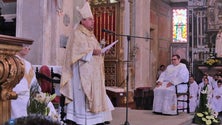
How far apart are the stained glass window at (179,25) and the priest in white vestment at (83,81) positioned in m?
14.7

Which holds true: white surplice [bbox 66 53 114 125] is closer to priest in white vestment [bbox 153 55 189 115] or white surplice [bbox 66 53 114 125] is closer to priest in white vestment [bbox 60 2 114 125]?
priest in white vestment [bbox 60 2 114 125]

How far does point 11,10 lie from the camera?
8875 mm

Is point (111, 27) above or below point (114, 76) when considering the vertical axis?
above

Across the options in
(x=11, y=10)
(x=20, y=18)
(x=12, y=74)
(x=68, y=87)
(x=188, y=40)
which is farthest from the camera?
(x=188, y=40)

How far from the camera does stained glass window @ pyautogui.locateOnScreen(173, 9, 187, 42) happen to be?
764 inches

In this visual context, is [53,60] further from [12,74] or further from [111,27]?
[12,74]

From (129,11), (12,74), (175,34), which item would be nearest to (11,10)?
(129,11)

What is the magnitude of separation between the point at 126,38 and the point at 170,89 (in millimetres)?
4537

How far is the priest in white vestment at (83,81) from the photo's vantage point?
4988 mm

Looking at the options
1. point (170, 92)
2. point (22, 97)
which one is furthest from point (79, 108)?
point (170, 92)

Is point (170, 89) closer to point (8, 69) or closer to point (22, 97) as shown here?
point (22, 97)

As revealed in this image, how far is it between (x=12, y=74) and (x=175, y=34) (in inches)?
716

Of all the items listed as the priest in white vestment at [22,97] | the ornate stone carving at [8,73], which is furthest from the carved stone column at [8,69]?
the priest in white vestment at [22,97]

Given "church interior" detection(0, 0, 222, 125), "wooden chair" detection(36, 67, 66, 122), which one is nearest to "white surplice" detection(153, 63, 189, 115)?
"church interior" detection(0, 0, 222, 125)
